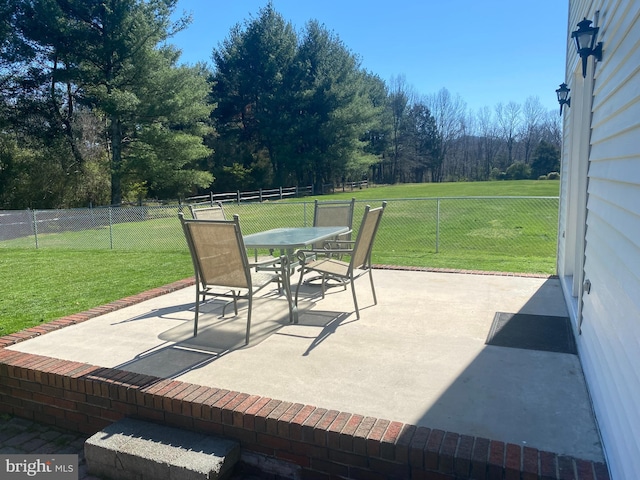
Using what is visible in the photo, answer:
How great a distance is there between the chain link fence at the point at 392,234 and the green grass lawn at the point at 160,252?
0.07 feet

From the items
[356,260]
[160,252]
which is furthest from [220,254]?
[160,252]

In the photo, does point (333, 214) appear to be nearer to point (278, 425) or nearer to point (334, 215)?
point (334, 215)

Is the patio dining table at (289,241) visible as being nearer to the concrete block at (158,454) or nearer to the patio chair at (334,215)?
the patio chair at (334,215)

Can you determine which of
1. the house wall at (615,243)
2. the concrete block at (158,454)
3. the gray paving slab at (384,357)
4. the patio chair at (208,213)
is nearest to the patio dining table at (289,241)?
the gray paving slab at (384,357)

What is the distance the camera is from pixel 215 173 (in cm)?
3073

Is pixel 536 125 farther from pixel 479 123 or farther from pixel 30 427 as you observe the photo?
pixel 30 427

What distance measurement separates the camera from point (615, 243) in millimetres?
1934

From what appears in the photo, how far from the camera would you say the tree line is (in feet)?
58.3

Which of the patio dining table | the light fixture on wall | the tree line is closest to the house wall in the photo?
the light fixture on wall

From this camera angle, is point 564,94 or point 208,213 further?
point 208,213

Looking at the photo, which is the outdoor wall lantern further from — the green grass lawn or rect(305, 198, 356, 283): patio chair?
the green grass lawn

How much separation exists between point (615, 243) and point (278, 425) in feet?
5.64

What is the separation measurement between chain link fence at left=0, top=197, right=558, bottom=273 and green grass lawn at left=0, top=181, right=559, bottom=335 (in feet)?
0.07

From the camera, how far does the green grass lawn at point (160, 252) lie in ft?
17.0
